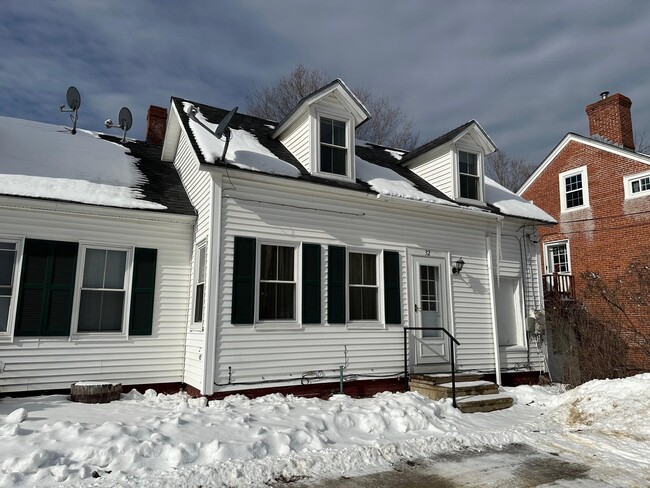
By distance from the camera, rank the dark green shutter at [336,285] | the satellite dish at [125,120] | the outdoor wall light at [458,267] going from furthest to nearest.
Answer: the satellite dish at [125,120] → the outdoor wall light at [458,267] → the dark green shutter at [336,285]

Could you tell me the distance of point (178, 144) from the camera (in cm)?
1138

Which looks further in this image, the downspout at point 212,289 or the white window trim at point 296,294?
the white window trim at point 296,294

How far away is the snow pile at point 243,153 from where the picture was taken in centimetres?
846

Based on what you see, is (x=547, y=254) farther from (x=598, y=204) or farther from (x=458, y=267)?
(x=458, y=267)

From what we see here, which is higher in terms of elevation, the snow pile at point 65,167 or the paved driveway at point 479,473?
the snow pile at point 65,167

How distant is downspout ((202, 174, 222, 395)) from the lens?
7.66 metres

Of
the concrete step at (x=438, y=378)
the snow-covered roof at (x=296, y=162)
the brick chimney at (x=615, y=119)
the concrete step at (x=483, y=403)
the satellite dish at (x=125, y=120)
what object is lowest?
the concrete step at (x=483, y=403)

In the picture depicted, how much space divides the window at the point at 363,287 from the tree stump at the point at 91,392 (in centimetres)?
445

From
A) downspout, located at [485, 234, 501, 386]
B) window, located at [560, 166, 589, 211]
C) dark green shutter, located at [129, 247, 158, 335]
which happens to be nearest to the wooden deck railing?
window, located at [560, 166, 589, 211]

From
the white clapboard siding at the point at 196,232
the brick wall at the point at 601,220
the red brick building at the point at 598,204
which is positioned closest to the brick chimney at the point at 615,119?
the red brick building at the point at 598,204

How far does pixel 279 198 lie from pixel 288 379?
3.30 meters

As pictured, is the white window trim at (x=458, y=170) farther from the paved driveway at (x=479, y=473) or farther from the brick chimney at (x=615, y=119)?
the brick chimney at (x=615, y=119)

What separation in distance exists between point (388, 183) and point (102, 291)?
6280 millimetres

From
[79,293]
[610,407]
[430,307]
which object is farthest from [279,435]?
[610,407]
